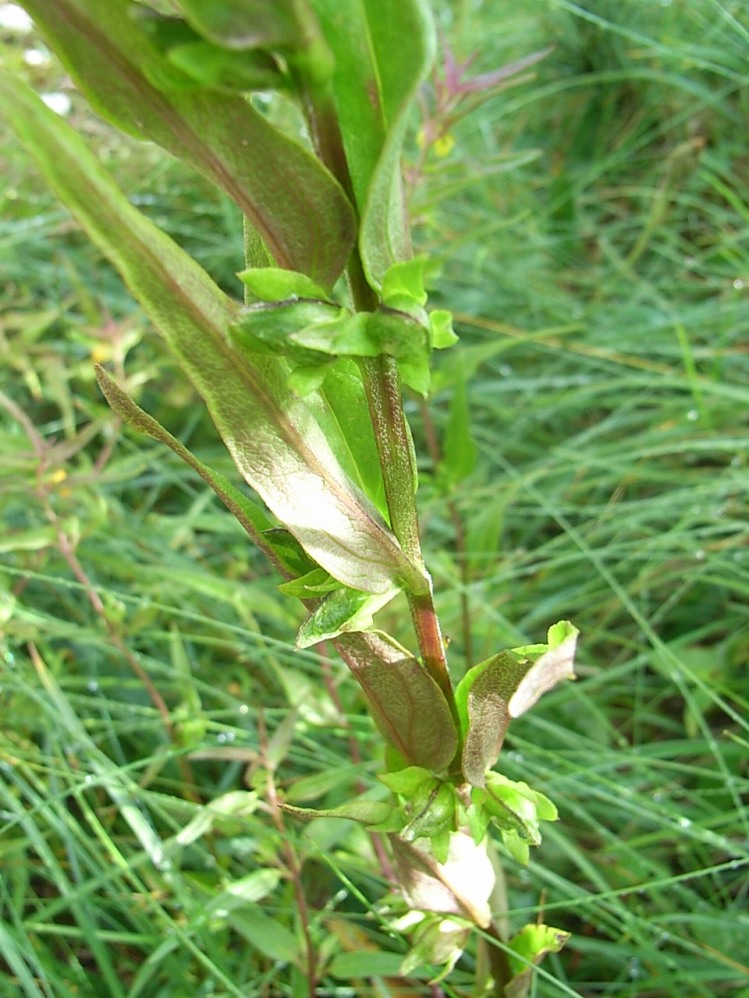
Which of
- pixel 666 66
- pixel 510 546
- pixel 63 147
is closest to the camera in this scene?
pixel 63 147

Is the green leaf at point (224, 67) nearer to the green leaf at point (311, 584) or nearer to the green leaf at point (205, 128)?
the green leaf at point (205, 128)

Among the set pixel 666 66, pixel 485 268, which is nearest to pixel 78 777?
pixel 485 268

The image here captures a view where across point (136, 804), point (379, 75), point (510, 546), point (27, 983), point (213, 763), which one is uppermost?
point (379, 75)

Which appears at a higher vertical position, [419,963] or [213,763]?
[419,963]

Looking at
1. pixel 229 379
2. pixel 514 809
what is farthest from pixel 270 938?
pixel 229 379

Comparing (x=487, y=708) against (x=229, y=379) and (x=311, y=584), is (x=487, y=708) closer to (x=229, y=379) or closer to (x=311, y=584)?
(x=311, y=584)

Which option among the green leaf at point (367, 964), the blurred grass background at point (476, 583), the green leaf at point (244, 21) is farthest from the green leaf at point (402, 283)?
the green leaf at point (367, 964)

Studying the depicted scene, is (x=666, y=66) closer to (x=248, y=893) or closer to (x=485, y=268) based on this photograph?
(x=485, y=268)
